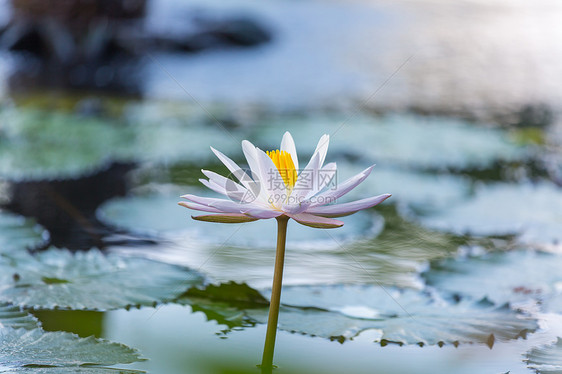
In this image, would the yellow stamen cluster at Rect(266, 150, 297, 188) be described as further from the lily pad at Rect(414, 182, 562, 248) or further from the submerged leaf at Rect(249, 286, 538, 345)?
the lily pad at Rect(414, 182, 562, 248)

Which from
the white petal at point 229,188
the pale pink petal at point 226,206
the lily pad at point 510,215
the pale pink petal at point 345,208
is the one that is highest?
the lily pad at point 510,215

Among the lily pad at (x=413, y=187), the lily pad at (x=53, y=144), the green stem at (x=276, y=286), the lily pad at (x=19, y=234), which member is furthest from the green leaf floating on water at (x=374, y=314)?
the lily pad at (x=53, y=144)

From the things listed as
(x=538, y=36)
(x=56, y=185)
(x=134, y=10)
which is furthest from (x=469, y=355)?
(x=538, y=36)

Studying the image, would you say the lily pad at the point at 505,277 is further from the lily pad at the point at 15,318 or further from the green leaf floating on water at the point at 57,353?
the lily pad at the point at 15,318

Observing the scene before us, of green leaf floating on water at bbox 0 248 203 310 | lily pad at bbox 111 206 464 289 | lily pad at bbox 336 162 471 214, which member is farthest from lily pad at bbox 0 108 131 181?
lily pad at bbox 336 162 471 214

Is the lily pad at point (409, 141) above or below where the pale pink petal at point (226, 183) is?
above

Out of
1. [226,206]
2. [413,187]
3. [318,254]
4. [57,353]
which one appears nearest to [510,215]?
[413,187]
